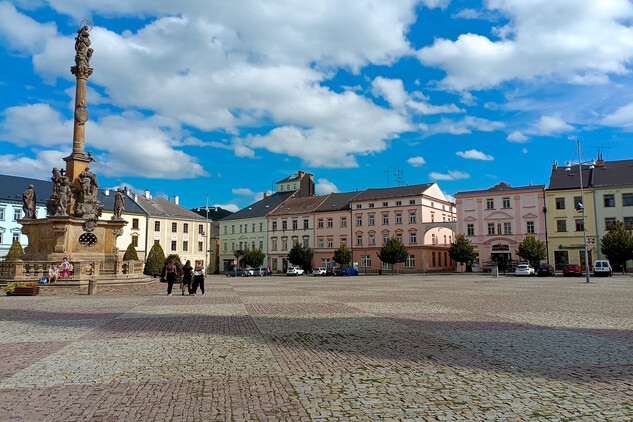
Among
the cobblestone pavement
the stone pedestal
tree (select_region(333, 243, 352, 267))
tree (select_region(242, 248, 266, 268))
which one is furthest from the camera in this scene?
tree (select_region(242, 248, 266, 268))

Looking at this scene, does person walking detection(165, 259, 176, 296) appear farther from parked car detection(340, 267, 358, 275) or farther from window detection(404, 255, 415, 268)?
window detection(404, 255, 415, 268)

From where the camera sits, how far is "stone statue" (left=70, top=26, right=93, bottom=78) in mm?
25344

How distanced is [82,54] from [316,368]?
2541cm

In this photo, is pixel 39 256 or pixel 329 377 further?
pixel 39 256

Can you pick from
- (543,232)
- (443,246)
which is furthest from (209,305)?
(443,246)

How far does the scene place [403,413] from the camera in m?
4.71

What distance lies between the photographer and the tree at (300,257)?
6738cm

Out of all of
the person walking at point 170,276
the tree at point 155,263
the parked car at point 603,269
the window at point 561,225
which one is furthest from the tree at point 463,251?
the person walking at point 170,276

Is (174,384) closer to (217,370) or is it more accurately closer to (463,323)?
(217,370)

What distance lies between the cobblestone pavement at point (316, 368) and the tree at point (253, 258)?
59095mm

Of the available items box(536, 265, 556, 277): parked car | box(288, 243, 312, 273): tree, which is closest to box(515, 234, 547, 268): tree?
box(536, 265, 556, 277): parked car

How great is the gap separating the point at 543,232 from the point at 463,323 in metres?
49.9

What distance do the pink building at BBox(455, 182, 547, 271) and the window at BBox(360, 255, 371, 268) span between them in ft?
43.5

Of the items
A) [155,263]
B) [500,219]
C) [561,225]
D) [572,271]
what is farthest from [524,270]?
[155,263]
